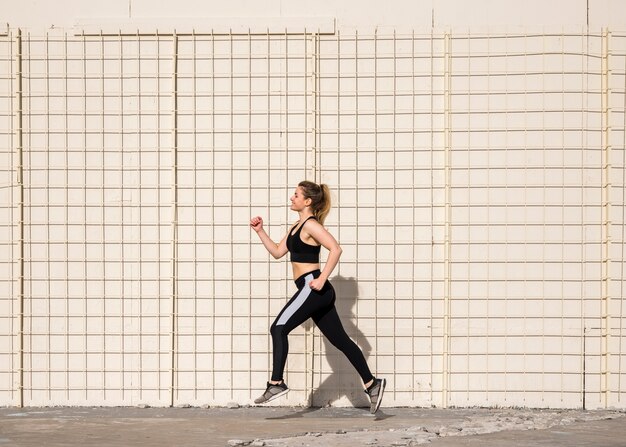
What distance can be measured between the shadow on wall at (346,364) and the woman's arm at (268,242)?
0.75 m

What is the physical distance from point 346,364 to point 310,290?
3.41 feet

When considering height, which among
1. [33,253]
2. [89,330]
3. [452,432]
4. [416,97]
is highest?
[416,97]

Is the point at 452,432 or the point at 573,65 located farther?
the point at 573,65

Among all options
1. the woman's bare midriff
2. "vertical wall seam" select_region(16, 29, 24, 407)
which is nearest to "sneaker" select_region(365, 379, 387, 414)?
the woman's bare midriff

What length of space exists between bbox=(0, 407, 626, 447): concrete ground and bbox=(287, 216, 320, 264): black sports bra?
1.17 meters

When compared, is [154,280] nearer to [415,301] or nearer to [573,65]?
[415,301]

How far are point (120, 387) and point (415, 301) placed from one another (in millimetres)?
2428

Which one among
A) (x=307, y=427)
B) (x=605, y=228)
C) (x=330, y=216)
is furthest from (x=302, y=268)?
→ (x=605, y=228)

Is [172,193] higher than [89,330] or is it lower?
higher

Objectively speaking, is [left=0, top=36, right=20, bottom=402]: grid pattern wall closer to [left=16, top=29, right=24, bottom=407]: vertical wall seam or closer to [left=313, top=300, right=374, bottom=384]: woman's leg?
[left=16, top=29, right=24, bottom=407]: vertical wall seam

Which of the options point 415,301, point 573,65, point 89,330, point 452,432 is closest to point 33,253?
point 89,330

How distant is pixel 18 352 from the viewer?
876 cm

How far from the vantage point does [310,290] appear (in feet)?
26.2

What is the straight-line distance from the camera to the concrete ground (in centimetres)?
714
